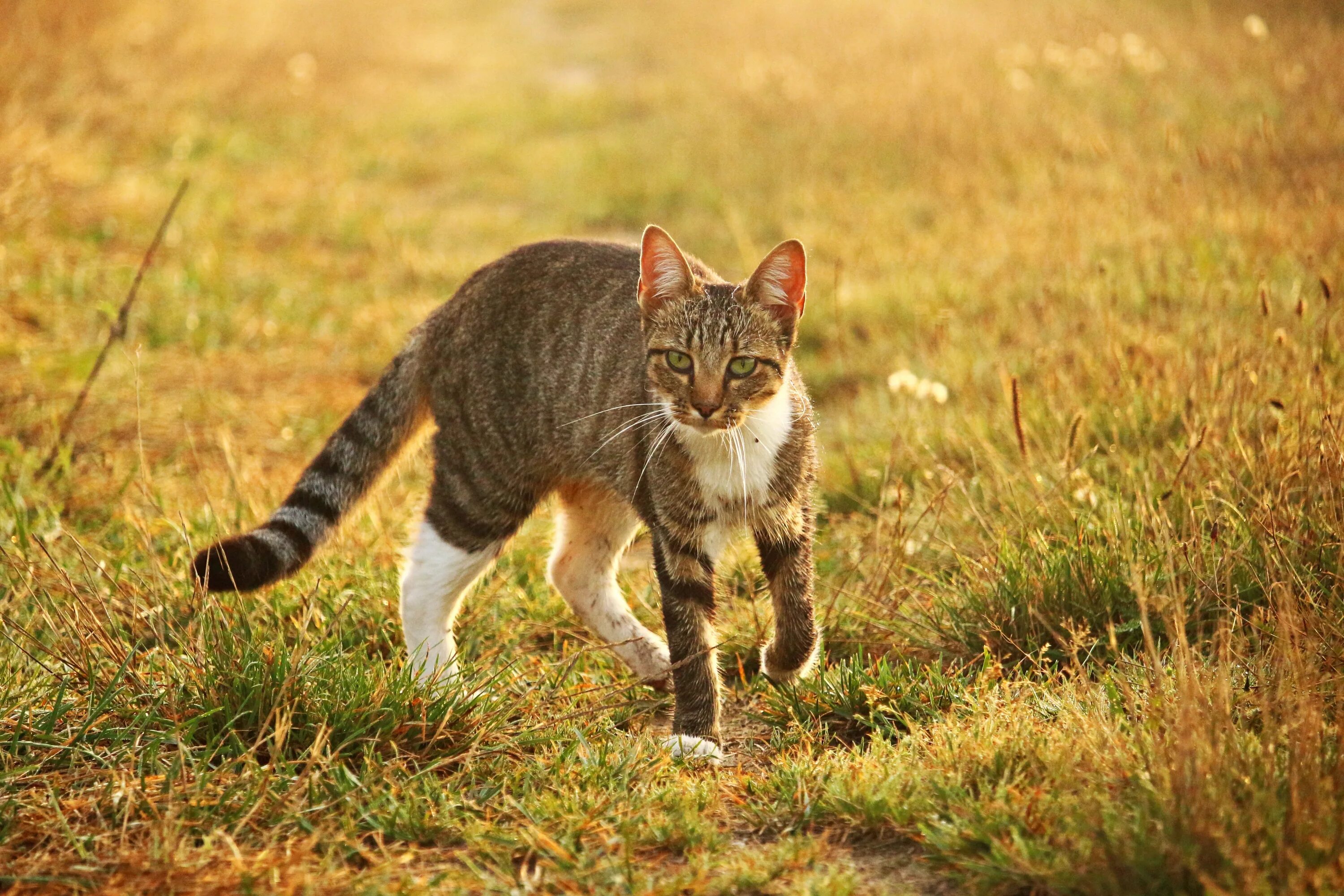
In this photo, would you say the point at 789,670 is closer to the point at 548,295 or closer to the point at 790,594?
the point at 790,594

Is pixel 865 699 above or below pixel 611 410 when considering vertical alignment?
below

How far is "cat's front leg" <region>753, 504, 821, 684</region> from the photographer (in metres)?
3.61

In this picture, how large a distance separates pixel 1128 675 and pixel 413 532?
2.39 meters

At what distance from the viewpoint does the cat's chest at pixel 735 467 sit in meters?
3.57

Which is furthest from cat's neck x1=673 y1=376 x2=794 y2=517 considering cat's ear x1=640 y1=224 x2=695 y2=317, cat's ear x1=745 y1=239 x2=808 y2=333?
cat's ear x1=640 y1=224 x2=695 y2=317

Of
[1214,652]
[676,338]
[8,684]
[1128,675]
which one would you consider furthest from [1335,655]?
[8,684]

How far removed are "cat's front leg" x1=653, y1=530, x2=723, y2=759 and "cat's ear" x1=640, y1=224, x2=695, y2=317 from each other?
729mm

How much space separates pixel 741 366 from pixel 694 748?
1.13 m

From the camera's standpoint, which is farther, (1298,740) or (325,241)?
(325,241)

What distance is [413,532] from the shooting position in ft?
13.6

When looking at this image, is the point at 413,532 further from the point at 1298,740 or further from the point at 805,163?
the point at 805,163

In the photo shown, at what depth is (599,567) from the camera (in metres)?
4.17

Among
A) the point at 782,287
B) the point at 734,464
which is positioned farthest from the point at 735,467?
the point at 782,287

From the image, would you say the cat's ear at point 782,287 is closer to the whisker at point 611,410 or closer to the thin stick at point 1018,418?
the whisker at point 611,410
